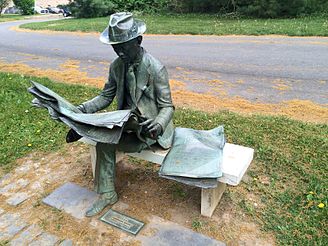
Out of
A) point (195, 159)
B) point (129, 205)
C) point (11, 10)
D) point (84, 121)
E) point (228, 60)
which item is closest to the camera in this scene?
point (84, 121)

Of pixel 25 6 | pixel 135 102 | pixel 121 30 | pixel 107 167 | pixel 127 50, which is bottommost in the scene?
pixel 25 6

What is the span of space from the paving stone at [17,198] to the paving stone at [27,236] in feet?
1.40

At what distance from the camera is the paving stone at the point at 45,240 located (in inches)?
97.0

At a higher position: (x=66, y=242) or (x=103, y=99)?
(x=103, y=99)

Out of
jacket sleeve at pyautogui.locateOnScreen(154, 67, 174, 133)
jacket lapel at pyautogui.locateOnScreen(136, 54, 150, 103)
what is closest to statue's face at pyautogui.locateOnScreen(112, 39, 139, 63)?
jacket lapel at pyautogui.locateOnScreen(136, 54, 150, 103)

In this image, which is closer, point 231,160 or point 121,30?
point 121,30

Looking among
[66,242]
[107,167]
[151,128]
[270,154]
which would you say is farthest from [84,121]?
[270,154]

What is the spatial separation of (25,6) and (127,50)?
120ft

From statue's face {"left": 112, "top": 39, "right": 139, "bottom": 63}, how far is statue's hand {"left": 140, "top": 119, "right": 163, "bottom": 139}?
1.68 ft

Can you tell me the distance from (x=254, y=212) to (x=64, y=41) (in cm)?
1129

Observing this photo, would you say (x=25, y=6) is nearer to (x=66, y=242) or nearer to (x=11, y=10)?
(x=11, y=10)

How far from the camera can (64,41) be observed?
12367 mm

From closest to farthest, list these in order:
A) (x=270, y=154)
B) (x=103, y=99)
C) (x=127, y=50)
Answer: (x=127, y=50) < (x=103, y=99) < (x=270, y=154)

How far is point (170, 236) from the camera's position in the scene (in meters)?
2.48
